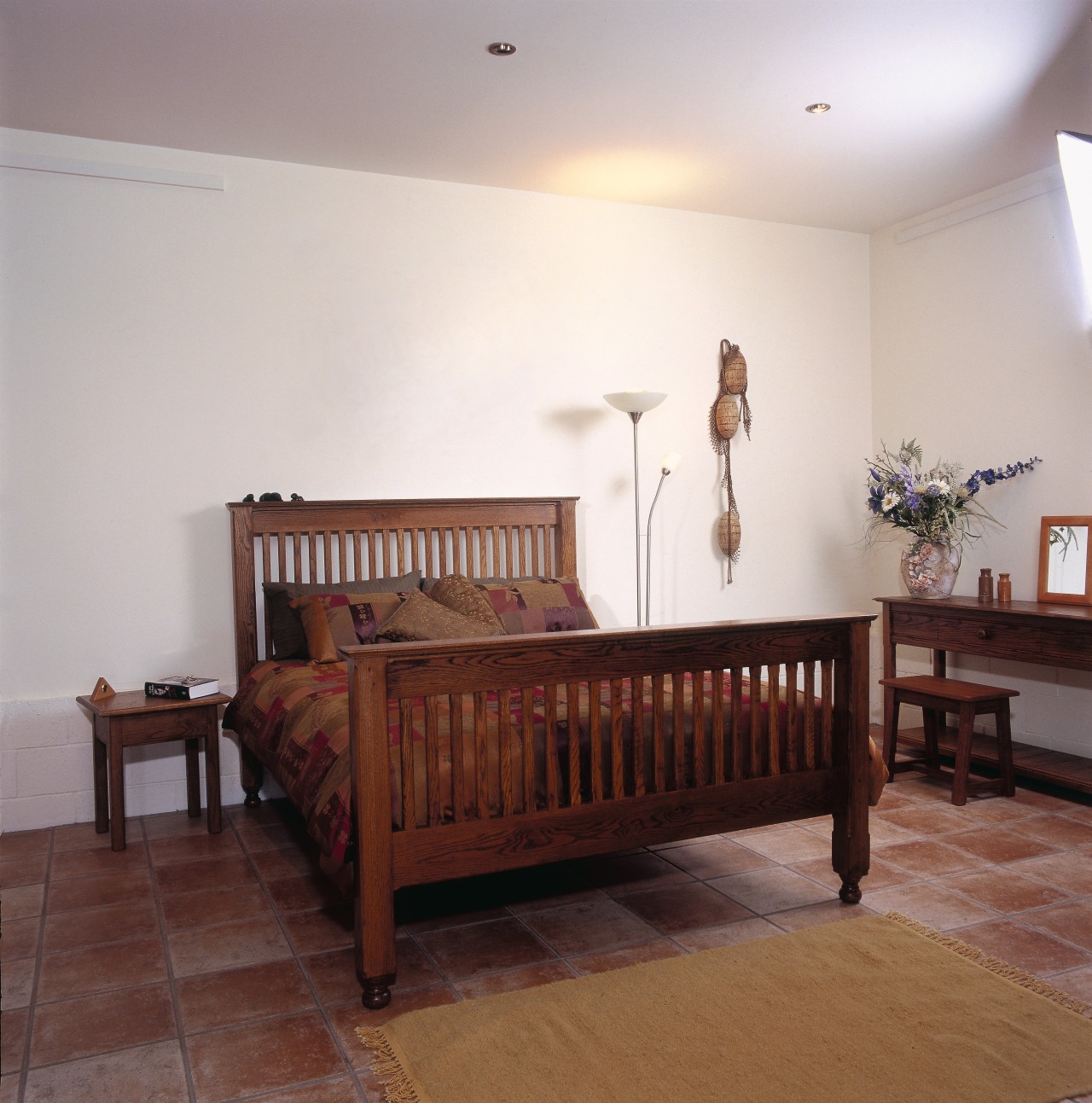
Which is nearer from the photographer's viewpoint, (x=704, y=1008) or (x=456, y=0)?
(x=704, y=1008)

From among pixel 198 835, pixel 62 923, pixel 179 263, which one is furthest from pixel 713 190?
pixel 62 923

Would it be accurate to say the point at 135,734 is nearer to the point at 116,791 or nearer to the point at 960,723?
the point at 116,791

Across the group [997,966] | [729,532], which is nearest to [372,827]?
[997,966]

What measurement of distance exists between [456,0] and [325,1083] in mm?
2977

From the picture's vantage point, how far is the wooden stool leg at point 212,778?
12.7ft

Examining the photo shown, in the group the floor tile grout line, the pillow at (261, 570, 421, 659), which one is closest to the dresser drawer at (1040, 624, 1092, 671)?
the pillow at (261, 570, 421, 659)

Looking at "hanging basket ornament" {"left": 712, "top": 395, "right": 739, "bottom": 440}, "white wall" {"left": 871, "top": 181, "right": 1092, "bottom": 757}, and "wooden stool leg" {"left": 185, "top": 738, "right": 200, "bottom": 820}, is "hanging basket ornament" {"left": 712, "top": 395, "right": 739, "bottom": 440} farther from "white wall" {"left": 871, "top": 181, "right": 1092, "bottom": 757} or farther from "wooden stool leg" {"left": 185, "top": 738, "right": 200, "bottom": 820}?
"wooden stool leg" {"left": 185, "top": 738, "right": 200, "bottom": 820}

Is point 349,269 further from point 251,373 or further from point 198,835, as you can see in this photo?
point 198,835

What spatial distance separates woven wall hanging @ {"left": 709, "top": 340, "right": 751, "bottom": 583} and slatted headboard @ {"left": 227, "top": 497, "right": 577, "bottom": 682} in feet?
3.05

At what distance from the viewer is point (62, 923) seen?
3023mm

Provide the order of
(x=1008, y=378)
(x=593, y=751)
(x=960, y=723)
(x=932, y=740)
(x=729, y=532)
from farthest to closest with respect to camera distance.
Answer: (x=729, y=532)
(x=1008, y=378)
(x=932, y=740)
(x=960, y=723)
(x=593, y=751)

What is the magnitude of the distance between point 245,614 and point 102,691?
0.63 metres

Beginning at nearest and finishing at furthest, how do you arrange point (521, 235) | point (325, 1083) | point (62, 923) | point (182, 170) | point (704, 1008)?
point (325, 1083) < point (704, 1008) < point (62, 923) < point (182, 170) < point (521, 235)

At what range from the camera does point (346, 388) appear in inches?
179
